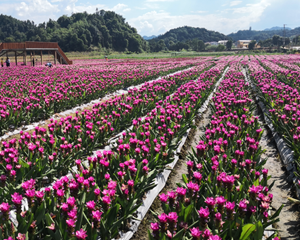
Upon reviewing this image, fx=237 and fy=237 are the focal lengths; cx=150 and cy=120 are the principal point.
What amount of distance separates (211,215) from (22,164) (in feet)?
11.2

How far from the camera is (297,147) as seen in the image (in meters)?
5.21

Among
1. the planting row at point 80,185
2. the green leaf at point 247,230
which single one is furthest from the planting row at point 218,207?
the planting row at point 80,185

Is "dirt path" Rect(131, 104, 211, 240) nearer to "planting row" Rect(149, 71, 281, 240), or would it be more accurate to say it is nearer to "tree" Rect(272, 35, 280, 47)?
"planting row" Rect(149, 71, 281, 240)

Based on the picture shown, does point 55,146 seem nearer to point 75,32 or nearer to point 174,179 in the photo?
point 174,179

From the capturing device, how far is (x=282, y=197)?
4574 millimetres

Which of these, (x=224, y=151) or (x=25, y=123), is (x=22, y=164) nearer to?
(x=224, y=151)

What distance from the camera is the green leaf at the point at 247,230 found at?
101 inches

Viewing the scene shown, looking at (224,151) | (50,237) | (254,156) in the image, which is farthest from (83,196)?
(254,156)

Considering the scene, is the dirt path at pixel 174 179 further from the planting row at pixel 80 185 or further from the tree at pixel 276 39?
the tree at pixel 276 39

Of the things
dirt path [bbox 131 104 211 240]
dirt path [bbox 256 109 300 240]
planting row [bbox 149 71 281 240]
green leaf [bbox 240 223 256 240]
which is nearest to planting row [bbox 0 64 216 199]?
dirt path [bbox 131 104 211 240]

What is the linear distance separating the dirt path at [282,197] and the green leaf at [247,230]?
139 cm

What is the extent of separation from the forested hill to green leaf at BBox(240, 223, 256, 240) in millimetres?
100609

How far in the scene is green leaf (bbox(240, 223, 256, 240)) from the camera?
2.58 m

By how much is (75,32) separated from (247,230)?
116937 mm
